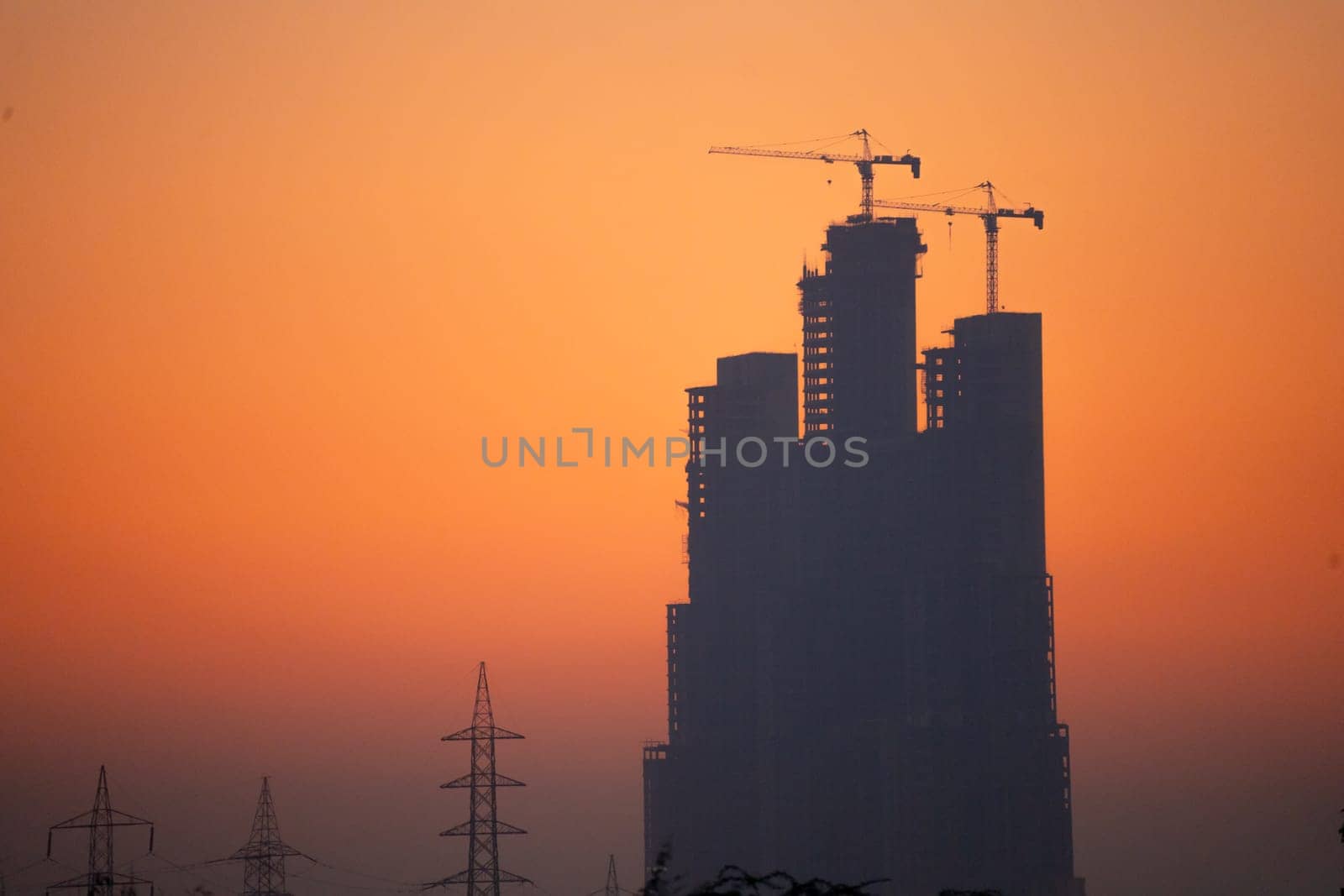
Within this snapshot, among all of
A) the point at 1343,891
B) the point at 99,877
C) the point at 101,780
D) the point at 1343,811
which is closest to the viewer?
the point at 1343,811

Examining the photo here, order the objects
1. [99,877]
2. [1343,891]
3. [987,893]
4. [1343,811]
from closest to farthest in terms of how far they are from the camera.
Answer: [987,893]
[1343,811]
[1343,891]
[99,877]

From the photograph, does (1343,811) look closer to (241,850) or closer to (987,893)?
(987,893)

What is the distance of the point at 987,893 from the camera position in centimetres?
6034

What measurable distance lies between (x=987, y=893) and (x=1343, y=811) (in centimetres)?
1241

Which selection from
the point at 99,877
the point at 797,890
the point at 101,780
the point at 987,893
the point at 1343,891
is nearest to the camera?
the point at 797,890

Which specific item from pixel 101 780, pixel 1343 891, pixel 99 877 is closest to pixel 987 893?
pixel 1343 891

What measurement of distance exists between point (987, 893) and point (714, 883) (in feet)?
38.0

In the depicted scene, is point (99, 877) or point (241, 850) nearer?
point (99, 877)

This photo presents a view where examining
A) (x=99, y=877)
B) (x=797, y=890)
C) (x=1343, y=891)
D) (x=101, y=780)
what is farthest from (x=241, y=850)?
(x=797, y=890)

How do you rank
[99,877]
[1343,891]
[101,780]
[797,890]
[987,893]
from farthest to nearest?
[101,780], [99,877], [1343,891], [987,893], [797,890]

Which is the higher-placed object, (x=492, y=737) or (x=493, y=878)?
(x=492, y=737)

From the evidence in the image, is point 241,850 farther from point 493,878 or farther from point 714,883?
point 714,883

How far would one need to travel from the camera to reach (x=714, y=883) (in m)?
51.8

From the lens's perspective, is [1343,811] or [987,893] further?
[1343,811]
